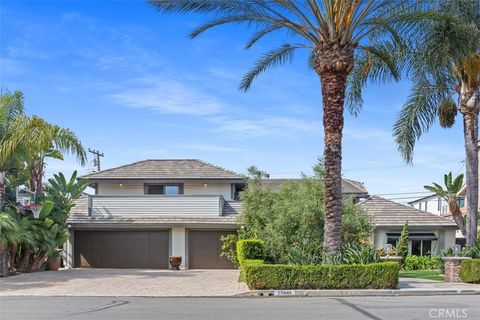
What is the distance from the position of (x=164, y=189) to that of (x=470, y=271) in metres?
17.5

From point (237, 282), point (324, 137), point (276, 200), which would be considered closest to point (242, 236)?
point (276, 200)

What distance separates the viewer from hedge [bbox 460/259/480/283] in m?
18.0

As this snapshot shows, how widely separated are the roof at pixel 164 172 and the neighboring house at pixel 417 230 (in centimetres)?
849

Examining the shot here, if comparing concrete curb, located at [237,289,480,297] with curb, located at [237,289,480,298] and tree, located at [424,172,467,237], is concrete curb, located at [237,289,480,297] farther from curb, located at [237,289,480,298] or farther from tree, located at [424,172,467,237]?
tree, located at [424,172,467,237]

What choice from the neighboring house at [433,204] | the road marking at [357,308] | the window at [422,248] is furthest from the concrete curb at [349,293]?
the neighboring house at [433,204]

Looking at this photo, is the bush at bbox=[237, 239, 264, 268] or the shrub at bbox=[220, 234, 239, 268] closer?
the bush at bbox=[237, 239, 264, 268]

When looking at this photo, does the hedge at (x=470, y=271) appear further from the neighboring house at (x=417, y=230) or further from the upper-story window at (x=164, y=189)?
the upper-story window at (x=164, y=189)

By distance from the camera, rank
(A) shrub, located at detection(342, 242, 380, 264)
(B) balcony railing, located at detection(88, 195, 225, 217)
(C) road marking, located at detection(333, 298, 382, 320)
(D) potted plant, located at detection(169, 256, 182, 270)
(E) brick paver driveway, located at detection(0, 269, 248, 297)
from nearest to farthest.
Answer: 1. (C) road marking, located at detection(333, 298, 382, 320)
2. (E) brick paver driveway, located at detection(0, 269, 248, 297)
3. (A) shrub, located at detection(342, 242, 380, 264)
4. (D) potted plant, located at detection(169, 256, 182, 270)
5. (B) balcony railing, located at detection(88, 195, 225, 217)

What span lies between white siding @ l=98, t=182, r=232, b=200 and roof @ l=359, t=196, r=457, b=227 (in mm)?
7700

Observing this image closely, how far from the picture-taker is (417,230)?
29.6 m

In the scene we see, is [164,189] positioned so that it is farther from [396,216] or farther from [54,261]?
[396,216]

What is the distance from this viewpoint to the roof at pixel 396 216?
96.3ft

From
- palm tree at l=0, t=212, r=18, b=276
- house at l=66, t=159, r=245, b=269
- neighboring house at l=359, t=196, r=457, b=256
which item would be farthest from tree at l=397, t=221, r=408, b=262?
palm tree at l=0, t=212, r=18, b=276

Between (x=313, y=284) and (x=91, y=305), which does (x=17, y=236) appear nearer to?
(x=91, y=305)
